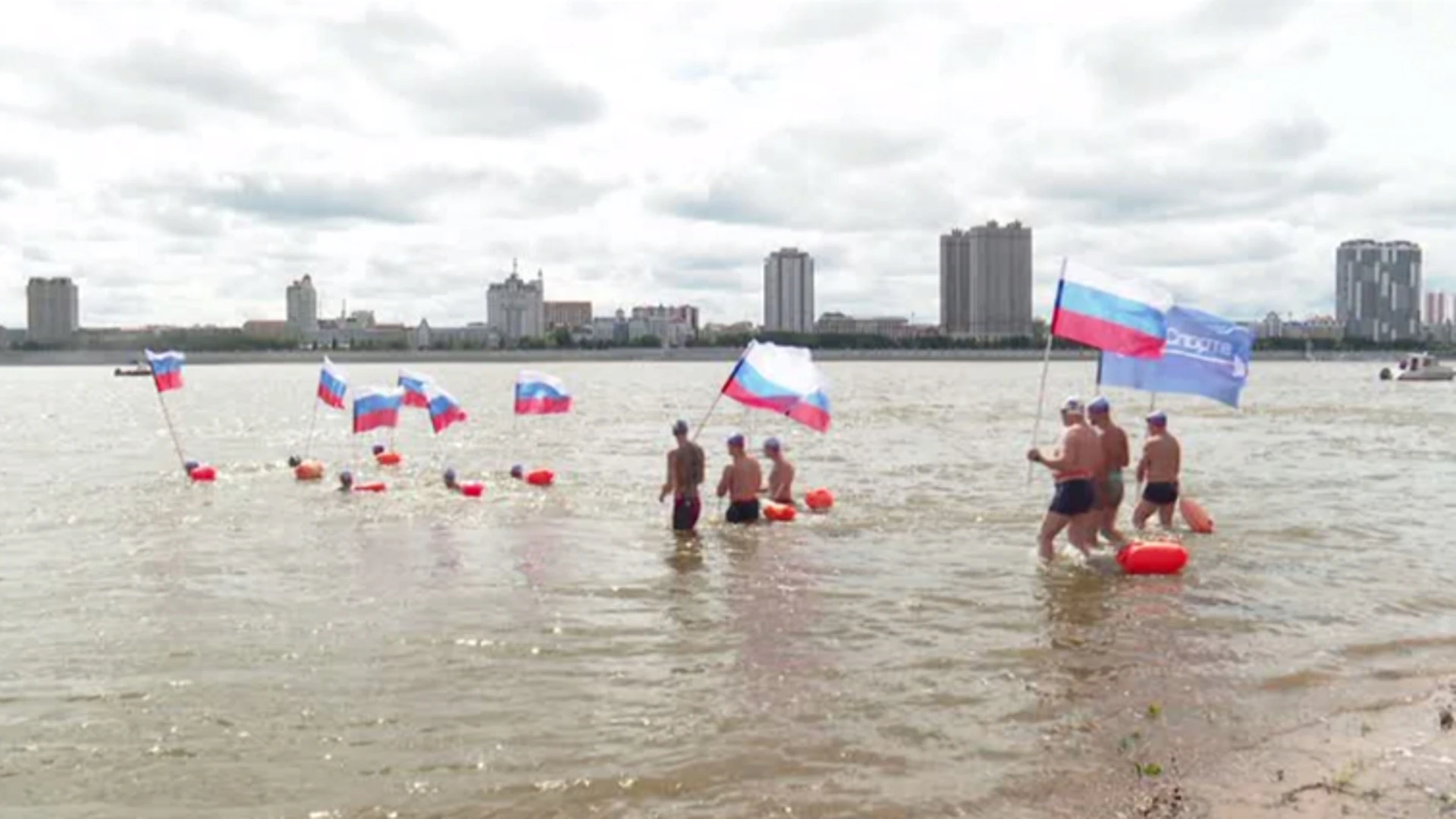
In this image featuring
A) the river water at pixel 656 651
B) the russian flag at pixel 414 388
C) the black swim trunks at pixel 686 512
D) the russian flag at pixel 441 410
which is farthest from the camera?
the russian flag at pixel 414 388

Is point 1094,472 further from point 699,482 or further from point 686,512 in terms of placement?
point 686,512

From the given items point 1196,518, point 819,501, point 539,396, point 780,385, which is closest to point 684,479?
point 780,385

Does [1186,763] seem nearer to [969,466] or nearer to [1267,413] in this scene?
[969,466]

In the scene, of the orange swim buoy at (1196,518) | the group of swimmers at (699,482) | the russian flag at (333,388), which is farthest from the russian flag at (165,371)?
the orange swim buoy at (1196,518)

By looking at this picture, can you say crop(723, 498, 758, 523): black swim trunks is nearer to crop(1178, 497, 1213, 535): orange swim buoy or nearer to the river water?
the river water

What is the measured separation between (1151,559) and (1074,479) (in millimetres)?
1329

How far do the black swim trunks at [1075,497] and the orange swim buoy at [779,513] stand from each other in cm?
555

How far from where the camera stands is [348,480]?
985 inches

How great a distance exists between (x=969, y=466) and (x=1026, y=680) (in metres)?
21.2

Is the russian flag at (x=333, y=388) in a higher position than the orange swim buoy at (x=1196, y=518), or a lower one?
higher

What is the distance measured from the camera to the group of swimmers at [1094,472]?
1442 cm

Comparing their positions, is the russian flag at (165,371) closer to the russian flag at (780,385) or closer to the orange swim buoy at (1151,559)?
the russian flag at (780,385)

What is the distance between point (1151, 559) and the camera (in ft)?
48.5

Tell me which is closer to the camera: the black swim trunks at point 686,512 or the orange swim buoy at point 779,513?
the black swim trunks at point 686,512
